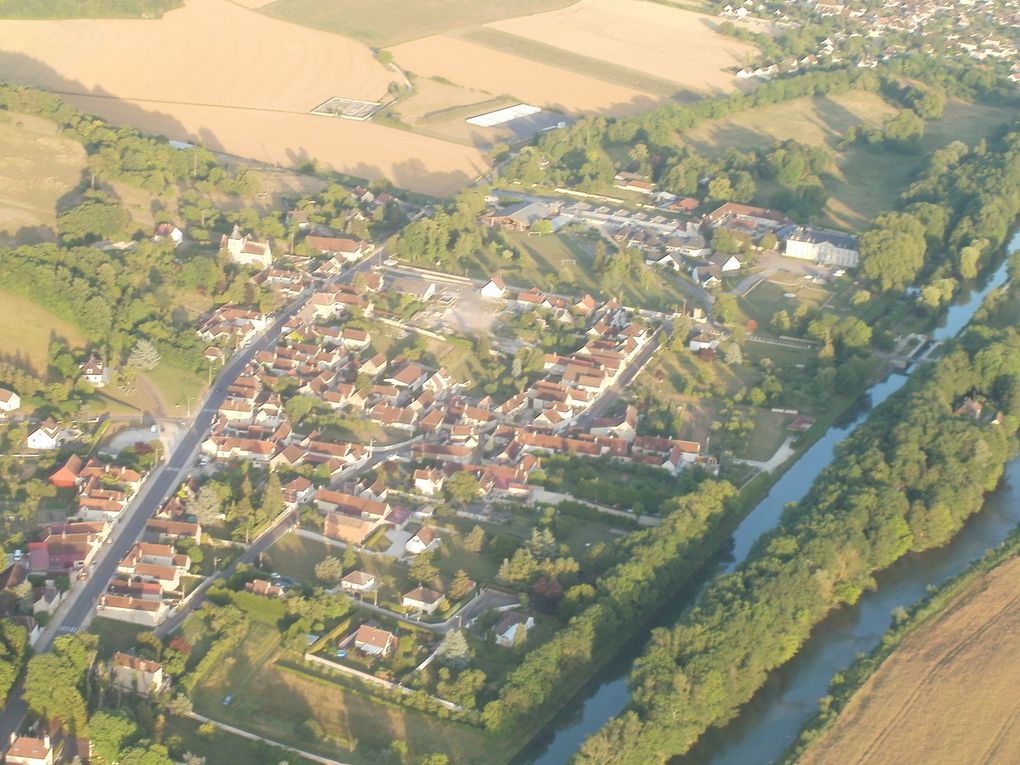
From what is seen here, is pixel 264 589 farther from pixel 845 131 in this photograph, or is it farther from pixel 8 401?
pixel 845 131

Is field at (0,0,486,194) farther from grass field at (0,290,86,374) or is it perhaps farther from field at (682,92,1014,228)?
grass field at (0,290,86,374)

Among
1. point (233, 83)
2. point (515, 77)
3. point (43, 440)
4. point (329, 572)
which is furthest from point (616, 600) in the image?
point (515, 77)

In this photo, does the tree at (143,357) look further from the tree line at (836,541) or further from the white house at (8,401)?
the tree line at (836,541)

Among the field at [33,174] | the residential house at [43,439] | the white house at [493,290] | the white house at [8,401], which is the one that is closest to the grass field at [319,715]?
the residential house at [43,439]

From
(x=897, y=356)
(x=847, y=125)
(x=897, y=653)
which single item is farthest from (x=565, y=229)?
(x=897, y=653)

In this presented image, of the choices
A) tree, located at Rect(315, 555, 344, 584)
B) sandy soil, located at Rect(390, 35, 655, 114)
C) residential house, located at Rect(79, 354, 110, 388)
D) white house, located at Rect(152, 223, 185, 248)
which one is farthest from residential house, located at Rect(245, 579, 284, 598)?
sandy soil, located at Rect(390, 35, 655, 114)

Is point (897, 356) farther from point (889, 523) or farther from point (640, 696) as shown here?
point (640, 696)
